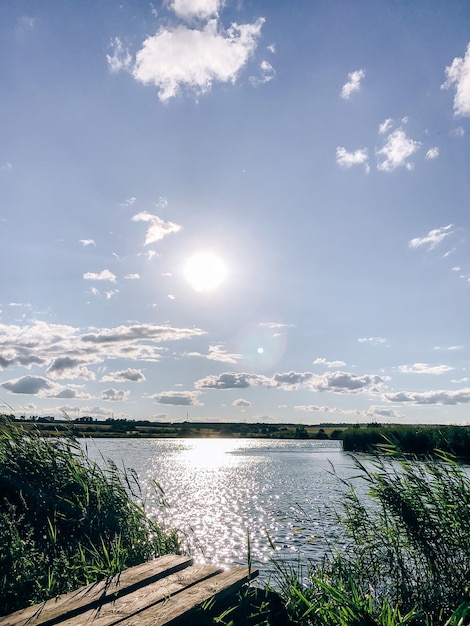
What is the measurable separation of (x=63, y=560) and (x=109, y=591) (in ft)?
10.5

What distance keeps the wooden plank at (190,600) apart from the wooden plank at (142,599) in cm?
8

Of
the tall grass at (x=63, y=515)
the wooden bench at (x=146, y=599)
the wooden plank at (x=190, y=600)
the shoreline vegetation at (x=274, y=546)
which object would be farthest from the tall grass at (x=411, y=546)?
the tall grass at (x=63, y=515)

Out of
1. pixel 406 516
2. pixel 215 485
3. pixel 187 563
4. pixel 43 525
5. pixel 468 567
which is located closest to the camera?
pixel 187 563

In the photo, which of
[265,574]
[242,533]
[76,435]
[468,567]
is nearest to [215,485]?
[242,533]

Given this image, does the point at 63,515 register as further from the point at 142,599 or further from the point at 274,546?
the point at 142,599

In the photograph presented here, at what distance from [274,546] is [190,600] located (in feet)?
11.8

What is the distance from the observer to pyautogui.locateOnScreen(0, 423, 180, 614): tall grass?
7.80m

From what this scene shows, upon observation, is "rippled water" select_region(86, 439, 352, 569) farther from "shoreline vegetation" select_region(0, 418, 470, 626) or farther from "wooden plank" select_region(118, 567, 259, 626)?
"wooden plank" select_region(118, 567, 259, 626)

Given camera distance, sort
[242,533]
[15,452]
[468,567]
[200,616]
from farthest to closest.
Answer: [242,533] < [15,452] < [468,567] < [200,616]

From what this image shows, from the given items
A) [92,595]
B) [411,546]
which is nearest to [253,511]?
[411,546]

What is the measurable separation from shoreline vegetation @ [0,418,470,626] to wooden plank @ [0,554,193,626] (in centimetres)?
48

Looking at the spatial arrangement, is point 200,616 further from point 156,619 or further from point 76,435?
point 76,435

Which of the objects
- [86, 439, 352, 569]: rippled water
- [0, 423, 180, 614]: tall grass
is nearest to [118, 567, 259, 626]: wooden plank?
[86, 439, 352, 569]: rippled water

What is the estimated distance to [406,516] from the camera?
8.46 m
